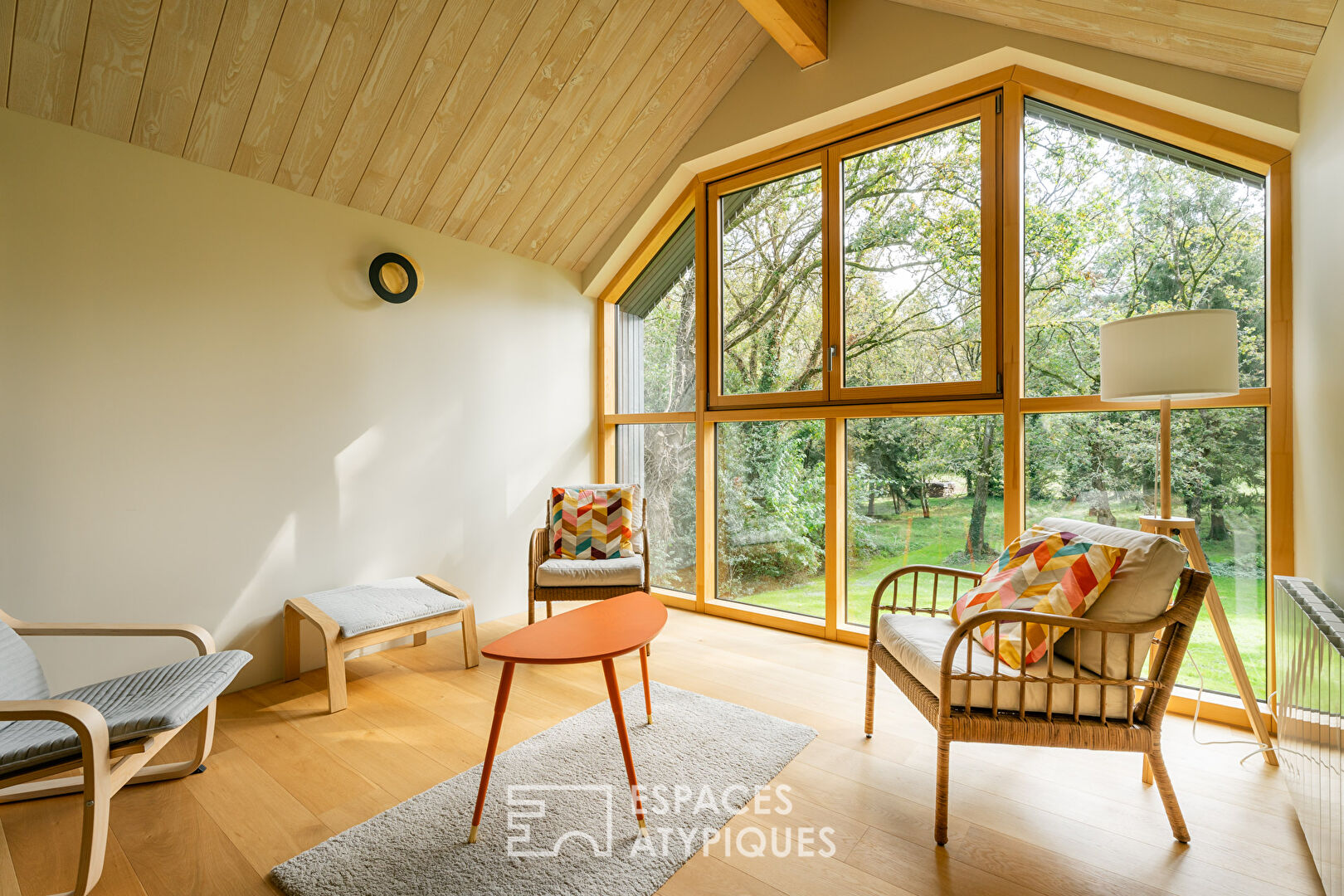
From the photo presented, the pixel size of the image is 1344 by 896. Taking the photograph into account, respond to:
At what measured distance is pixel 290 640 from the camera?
287 cm

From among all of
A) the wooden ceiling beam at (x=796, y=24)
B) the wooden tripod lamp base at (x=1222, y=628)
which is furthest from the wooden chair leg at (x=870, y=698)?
the wooden ceiling beam at (x=796, y=24)

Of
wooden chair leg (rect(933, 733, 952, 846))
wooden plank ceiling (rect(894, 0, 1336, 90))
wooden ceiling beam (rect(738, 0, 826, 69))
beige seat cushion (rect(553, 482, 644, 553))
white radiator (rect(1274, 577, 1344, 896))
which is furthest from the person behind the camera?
beige seat cushion (rect(553, 482, 644, 553))

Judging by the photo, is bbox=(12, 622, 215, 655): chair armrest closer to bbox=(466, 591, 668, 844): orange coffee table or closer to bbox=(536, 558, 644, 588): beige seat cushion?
bbox=(466, 591, 668, 844): orange coffee table

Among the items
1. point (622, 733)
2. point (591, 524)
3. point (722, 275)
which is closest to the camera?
point (622, 733)

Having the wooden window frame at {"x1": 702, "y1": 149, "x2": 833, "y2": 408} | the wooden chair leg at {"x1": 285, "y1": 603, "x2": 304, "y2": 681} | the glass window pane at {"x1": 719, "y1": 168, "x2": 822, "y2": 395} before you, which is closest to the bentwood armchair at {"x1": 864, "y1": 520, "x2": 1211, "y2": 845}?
the wooden window frame at {"x1": 702, "y1": 149, "x2": 833, "y2": 408}

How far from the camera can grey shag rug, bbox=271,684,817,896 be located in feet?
5.18

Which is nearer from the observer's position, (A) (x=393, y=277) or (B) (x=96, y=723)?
(B) (x=96, y=723)

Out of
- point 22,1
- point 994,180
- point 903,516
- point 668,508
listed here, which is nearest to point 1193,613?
point 903,516

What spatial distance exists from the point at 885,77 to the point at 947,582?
8.27 ft

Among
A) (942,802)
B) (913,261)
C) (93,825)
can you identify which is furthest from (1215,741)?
(93,825)

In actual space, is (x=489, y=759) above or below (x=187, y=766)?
above

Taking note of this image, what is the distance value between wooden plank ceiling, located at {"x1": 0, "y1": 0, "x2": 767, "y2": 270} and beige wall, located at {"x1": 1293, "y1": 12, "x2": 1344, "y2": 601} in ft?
8.07

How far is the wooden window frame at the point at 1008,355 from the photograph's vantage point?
226cm

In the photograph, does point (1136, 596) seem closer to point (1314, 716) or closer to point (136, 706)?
point (1314, 716)
